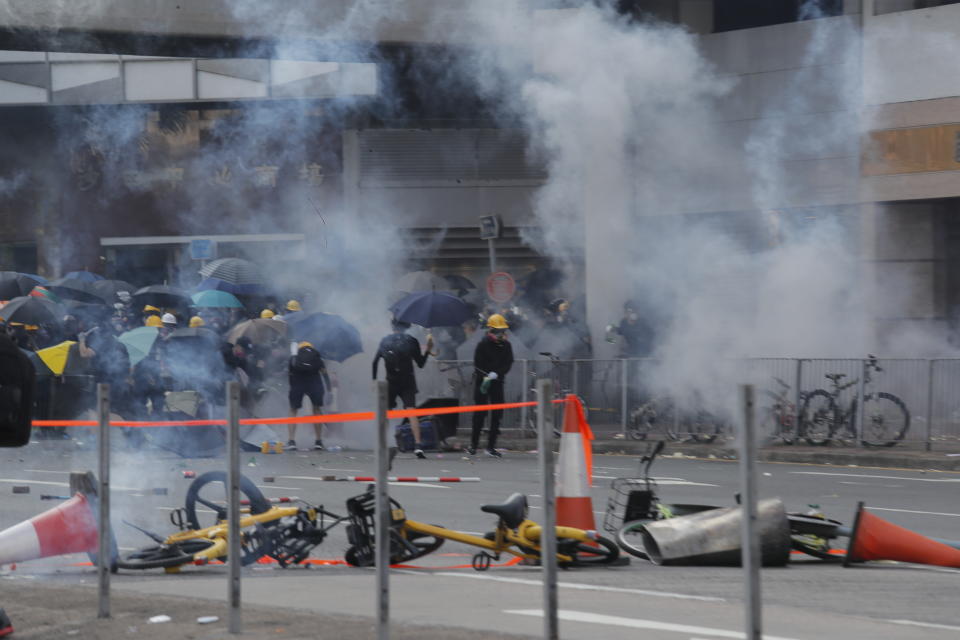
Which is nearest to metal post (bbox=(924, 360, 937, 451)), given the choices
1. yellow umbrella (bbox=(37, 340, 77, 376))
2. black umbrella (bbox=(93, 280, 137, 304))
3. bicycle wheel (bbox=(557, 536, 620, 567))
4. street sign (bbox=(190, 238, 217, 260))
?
bicycle wheel (bbox=(557, 536, 620, 567))

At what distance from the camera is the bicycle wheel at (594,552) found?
997 cm

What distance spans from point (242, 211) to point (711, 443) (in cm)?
1728

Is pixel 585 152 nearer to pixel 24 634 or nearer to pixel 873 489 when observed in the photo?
pixel 873 489

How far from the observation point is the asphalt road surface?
780 cm

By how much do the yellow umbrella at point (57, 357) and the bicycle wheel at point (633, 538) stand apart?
13.0 meters

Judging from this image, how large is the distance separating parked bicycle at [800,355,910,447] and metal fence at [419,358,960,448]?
4 centimetres

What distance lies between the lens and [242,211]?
35.2 metres

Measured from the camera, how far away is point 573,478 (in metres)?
10.4

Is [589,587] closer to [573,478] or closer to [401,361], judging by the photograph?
[573,478]

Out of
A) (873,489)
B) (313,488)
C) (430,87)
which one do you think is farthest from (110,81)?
(873,489)

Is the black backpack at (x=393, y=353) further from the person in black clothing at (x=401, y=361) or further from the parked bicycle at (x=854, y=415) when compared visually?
the parked bicycle at (x=854, y=415)

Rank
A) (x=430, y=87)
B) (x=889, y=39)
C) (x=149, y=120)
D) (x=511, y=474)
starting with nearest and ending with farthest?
(x=511, y=474), (x=889, y=39), (x=430, y=87), (x=149, y=120)

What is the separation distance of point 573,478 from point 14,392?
13.9 ft

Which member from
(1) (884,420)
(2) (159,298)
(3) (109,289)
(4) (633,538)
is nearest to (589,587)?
(4) (633,538)
